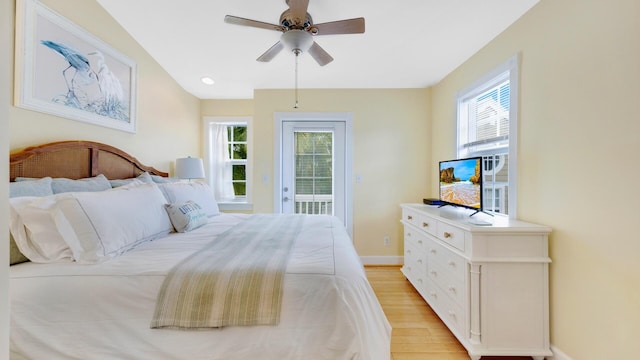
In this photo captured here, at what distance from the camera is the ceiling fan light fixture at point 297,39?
188 centimetres

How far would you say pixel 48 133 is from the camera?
71.3 inches

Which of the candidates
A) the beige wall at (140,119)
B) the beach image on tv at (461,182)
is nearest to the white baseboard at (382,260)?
the beach image on tv at (461,182)

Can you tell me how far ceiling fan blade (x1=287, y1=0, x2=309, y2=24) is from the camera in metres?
1.68

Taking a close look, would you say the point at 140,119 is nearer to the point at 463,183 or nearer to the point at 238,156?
the point at 238,156

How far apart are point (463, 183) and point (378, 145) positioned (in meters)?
1.45

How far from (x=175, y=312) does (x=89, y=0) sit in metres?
2.60

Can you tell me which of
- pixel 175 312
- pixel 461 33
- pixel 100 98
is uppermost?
pixel 461 33

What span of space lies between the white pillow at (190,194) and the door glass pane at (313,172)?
1.28m

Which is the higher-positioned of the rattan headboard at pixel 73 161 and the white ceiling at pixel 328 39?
the white ceiling at pixel 328 39

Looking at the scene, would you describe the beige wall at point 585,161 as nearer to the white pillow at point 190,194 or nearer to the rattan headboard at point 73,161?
the white pillow at point 190,194

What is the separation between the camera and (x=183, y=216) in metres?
1.93

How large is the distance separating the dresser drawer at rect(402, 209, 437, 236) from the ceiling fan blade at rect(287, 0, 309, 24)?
191 cm

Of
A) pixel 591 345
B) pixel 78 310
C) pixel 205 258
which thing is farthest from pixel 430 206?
pixel 78 310

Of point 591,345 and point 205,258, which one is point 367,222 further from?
point 205,258
